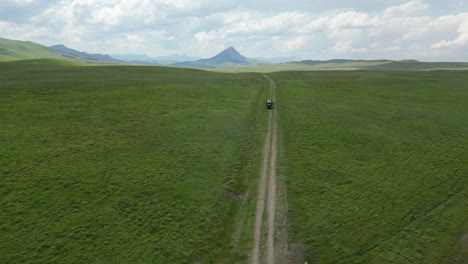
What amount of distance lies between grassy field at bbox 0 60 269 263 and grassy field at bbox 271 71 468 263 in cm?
619

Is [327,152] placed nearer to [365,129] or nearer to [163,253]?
[365,129]

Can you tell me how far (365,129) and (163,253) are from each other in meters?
42.1

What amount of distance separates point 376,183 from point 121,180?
28.9 m

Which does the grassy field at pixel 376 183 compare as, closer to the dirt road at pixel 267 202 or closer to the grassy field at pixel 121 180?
the dirt road at pixel 267 202

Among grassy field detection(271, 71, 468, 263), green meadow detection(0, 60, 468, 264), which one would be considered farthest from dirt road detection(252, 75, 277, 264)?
grassy field detection(271, 71, 468, 263)

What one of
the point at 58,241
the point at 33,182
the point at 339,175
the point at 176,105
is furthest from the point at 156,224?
the point at 176,105

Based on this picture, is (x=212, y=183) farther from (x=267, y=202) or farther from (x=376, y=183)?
(x=376, y=183)

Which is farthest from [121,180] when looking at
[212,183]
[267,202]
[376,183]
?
[376,183]

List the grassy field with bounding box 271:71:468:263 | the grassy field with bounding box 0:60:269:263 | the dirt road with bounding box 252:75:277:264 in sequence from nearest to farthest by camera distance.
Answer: the dirt road with bounding box 252:75:277:264
the grassy field with bounding box 0:60:269:263
the grassy field with bounding box 271:71:468:263

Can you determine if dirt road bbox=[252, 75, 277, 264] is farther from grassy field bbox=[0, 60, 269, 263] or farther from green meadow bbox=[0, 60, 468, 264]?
grassy field bbox=[0, 60, 269, 263]

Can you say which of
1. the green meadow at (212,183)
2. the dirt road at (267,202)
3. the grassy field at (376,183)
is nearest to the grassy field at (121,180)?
the green meadow at (212,183)

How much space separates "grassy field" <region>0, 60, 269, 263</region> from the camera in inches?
784

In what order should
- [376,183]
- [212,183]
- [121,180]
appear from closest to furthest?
[121,180] → [212,183] → [376,183]

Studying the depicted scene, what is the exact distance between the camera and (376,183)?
29141 millimetres
